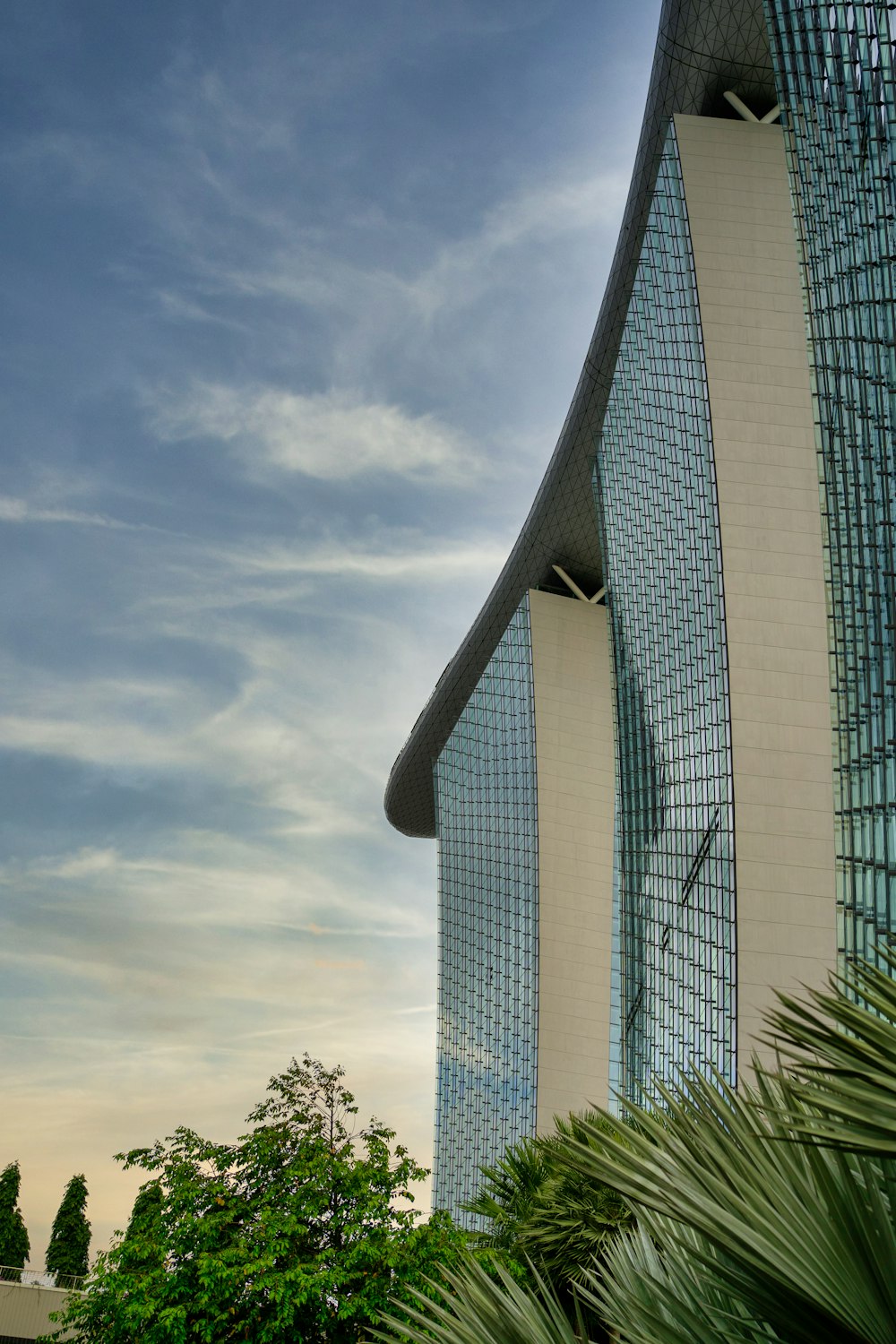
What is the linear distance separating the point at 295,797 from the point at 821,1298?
111 feet

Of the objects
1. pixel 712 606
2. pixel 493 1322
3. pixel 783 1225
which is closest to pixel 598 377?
pixel 712 606

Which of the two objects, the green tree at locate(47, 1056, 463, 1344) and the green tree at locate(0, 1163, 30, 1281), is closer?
the green tree at locate(47, 1056, 463, 1344)

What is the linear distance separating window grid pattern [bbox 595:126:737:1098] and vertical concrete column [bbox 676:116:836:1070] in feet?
1.63

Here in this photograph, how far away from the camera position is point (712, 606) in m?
28.9

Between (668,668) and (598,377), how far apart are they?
10.0 m

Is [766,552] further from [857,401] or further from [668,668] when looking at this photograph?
[857,401]

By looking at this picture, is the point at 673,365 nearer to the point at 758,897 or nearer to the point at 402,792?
the point at 758,897

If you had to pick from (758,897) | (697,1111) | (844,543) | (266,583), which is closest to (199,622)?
(266,583)

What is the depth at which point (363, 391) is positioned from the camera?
35656 millimetres

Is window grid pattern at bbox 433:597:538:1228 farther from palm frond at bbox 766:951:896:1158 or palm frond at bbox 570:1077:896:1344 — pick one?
palm frond at bbox 766:951:896:1158

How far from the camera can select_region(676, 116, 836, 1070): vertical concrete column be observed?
82.7 ft

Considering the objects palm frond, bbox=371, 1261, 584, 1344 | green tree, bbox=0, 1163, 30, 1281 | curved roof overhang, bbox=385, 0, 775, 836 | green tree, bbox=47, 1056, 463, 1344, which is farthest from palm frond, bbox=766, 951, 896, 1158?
green tree, bbox=0, 1163, 30, 1281

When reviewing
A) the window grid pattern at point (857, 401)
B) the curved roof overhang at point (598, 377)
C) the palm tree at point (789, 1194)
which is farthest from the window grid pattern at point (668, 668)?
the palm tree at point (789, 1194)

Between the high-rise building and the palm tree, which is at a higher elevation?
the high-rise building
